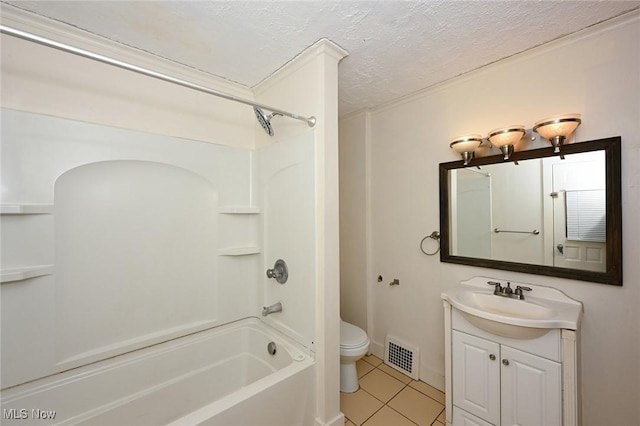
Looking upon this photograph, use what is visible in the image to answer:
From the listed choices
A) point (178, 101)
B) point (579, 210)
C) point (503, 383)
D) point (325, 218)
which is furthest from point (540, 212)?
point (178, 101)

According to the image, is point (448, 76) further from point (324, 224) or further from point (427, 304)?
point (427, 304)

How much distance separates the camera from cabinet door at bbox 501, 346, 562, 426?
124 cm

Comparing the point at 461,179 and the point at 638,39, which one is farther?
the point at 461,179

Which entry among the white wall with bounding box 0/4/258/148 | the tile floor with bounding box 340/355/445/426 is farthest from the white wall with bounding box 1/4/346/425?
the tile floor with bounding box 340/355/445/426

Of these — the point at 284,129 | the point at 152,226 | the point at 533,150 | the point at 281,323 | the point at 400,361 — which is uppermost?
the point at 284,129

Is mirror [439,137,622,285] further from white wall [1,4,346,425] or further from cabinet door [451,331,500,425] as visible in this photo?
white wall [1,4,346,425]

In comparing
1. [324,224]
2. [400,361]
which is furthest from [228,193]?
[400,361]

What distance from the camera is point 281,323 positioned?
1.84 m

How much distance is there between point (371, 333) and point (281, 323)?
42.7 inches

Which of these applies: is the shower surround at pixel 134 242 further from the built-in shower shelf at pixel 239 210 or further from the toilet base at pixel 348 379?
the toilet base at pixel 348 379

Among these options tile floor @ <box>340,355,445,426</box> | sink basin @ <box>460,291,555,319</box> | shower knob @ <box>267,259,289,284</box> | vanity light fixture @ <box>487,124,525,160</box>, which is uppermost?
vanity light fixture @ <box>487,124,525,160</box>

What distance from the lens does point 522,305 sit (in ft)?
4.90

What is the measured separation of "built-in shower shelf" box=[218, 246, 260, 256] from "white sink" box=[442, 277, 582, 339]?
1430 mm

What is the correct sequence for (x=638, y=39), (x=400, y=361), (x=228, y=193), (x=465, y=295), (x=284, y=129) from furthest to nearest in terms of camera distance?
1. (x=400, y=361)
2. (x=228, y=193)
3. (x=284, y=129)
4. (x=465, y=295)
5. (x=638, y=39)
